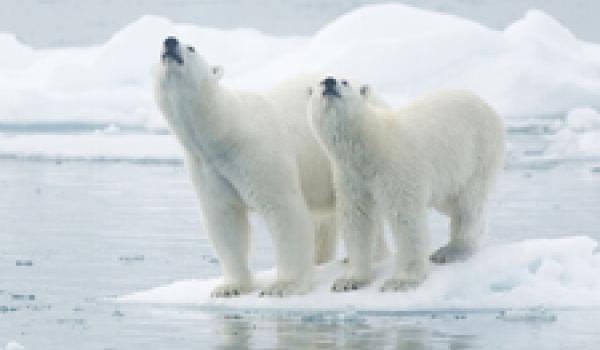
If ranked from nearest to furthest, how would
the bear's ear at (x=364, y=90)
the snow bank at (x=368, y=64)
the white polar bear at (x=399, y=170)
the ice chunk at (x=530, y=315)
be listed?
the ice chunk at (x=530, y=315)
the white polar bear at (x=399, y=170)
the bear's ear at (x=364, y=90)
the snow bank at (x=368, y=64)

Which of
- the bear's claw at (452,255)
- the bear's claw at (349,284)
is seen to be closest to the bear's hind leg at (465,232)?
the bear's claw at (452,255)

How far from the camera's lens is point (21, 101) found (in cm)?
2972

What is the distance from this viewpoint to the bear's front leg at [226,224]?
7.54 m

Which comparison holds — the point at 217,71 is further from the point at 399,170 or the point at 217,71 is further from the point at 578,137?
the point at 578,137

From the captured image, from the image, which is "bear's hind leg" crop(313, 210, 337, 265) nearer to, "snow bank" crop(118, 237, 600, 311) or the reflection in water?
"snow bank" crop(118, 237, 600, 311)

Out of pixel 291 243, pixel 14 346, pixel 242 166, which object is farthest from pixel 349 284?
pixel 14 346

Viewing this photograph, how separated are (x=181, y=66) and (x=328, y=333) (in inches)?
66.7

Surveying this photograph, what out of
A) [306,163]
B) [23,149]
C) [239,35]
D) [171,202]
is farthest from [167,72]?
[239,35]

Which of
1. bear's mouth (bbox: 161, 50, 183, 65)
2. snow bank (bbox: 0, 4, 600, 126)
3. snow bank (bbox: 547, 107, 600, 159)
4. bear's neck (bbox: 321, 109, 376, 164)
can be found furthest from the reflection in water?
snow bank (bbox: 0, 4, 600, 126)

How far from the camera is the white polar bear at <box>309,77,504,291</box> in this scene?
7.25 m

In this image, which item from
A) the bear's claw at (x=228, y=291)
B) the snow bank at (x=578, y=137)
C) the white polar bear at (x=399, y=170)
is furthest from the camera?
the snow bank at (x=578, y=137)

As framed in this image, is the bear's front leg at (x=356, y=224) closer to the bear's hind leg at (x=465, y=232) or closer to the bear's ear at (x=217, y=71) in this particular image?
the bear's hind leg at (x=465, y=232)

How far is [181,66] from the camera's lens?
7.20 metres

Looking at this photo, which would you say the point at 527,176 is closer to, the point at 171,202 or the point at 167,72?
the point at 171,202
